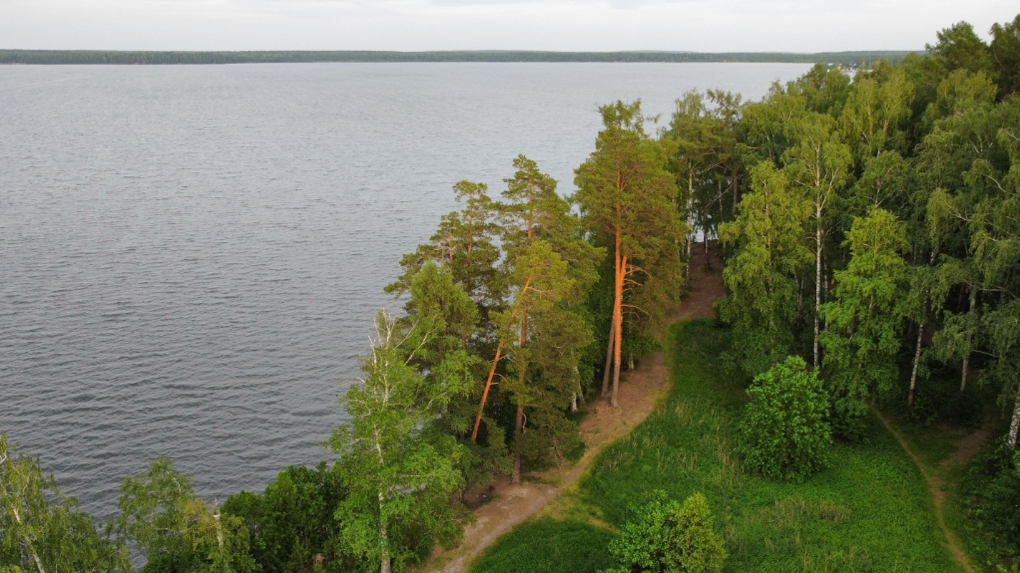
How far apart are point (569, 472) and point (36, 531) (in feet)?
62.6

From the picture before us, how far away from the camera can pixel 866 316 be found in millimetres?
28266

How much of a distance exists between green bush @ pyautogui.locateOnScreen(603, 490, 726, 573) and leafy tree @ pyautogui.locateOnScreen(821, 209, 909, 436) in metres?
10.9

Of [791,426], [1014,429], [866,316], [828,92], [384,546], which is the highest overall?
[828,92]

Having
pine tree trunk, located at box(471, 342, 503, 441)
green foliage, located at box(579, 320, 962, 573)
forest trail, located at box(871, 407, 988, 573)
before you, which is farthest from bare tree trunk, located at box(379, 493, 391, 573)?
forest trail, located at box(871, 407, 988, 573)

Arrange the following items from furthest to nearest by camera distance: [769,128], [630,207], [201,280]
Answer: [201,280] < [769,128] < [630,207]

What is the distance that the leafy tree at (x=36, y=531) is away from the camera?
1731cm

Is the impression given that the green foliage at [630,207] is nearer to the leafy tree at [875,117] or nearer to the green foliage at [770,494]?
the green foliage at [770,494]

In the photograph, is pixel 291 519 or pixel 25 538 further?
pixel 291 519

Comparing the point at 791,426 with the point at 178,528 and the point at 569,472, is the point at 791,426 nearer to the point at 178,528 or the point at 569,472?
the point at 569,472

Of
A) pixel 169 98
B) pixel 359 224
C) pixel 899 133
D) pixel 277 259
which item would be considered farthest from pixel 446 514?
pixel 169 98

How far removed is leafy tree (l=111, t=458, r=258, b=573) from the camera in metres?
20.1

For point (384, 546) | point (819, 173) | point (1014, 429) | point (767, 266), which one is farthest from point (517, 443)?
point (819, 173)

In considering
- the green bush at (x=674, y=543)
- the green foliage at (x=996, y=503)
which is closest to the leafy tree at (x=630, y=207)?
the green bush at (x=674, y=543)

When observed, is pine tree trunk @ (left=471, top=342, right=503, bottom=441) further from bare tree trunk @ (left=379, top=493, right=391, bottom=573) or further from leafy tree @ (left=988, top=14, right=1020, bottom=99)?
leafy tree @ (left=988, top=14, right=1020, bottom=99)
